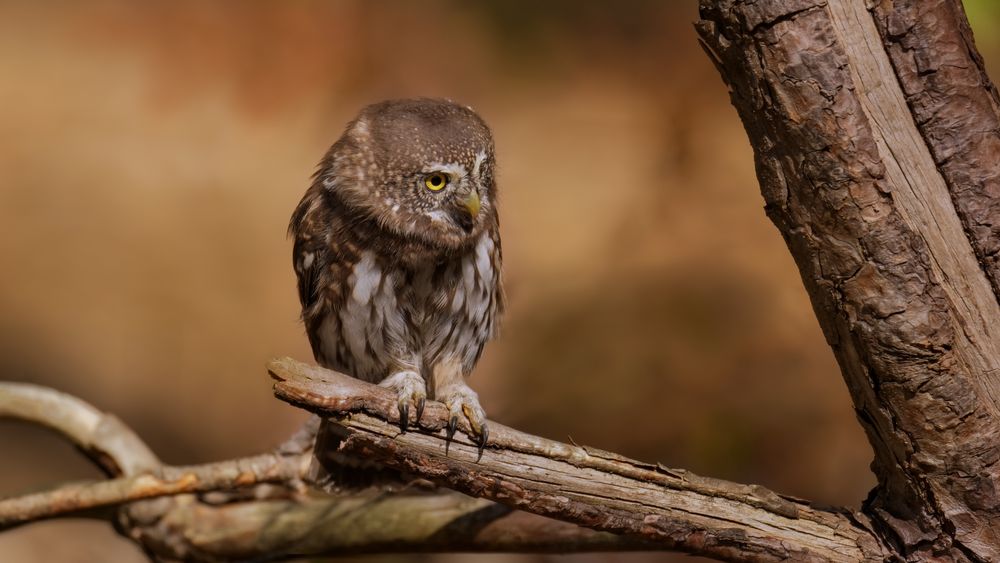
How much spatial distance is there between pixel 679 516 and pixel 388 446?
0.81 metres

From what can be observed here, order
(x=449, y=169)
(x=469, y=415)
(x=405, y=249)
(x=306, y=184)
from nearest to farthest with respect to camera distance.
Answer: (x=469, y=415), (x=449, y=169), (x=405, y=249), (x=306, y=184)

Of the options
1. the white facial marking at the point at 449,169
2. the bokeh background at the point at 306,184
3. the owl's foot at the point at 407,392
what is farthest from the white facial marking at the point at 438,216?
the bokeh background at the point at 306,184

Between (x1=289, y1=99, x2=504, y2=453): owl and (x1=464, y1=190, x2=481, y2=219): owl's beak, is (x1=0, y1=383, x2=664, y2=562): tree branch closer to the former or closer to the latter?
(x1=289, y1=99, x2=504, y2=453): owl

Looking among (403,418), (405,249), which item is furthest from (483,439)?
(405,249)

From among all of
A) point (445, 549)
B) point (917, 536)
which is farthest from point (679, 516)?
point (445, 549)

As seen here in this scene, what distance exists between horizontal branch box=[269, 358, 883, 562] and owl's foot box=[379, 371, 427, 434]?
3 cm

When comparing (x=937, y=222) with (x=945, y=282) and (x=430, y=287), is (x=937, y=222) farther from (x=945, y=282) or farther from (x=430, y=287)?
(x=430, y=287)

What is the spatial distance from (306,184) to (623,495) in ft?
15.3

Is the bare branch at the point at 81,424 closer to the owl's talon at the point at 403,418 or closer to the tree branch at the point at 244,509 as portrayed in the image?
the tree branch at the point at 244,509

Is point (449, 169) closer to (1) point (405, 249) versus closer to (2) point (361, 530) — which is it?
(1) point (405, 249)

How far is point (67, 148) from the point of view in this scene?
6.57m

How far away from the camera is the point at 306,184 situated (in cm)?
684

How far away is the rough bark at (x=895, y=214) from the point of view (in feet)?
7.63

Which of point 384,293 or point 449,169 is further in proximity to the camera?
point 384,293
